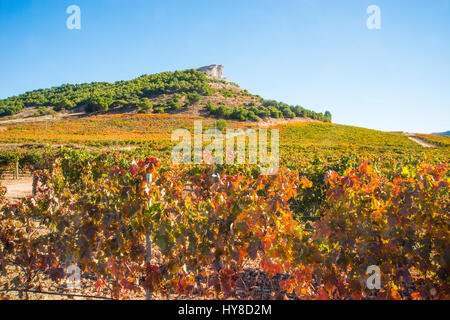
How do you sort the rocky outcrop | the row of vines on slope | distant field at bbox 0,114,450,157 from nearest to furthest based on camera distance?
the row of vines on slope
distant field at bbox 0,114,450,157
the rocky outcrop

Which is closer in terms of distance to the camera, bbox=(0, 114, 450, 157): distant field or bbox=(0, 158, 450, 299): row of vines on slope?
bbox=(0, 158, 450, 299): row of vines on slope

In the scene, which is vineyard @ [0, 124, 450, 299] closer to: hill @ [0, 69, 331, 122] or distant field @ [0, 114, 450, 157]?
distant field @ [0, 114, 450, 157]

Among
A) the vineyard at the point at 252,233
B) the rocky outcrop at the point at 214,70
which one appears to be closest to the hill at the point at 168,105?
the rocky outcrop at the point at 214,70

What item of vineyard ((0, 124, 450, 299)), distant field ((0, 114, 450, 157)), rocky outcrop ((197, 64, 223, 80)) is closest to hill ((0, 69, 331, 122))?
distant field ((0, 114, 450, 157))

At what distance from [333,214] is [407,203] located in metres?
0.62

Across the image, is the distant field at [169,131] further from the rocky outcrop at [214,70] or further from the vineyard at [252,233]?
the rocky outcrop at [214,70]

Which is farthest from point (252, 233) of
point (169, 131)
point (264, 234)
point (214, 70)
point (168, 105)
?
point (214, 70)

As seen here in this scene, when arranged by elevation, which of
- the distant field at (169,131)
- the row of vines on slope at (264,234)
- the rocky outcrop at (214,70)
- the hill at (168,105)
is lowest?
the row of vines on slope at (264,234)

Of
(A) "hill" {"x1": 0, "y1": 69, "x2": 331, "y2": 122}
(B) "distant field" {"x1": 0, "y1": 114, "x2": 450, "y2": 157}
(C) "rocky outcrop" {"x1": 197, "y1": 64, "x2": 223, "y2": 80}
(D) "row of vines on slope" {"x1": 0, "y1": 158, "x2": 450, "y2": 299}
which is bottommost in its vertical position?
(D) "row of vines on slope" {"x1": 0, "y1": 158, "x2": 450, "y2": 299}

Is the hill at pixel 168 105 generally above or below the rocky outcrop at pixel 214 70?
below

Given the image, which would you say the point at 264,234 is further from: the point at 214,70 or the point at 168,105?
the point at 214,70

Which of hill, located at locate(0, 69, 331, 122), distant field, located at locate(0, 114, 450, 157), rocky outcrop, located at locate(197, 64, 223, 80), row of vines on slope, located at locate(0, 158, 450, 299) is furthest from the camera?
rocky outcrop, located at locate(197, 64, 223, 80)

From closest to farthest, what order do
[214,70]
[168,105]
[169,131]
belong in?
1. [169,131]
2. [168,105]
3. [214,70]

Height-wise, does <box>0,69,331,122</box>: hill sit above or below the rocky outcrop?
below
